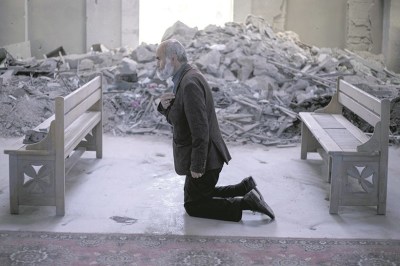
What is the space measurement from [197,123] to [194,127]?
48 millimetres

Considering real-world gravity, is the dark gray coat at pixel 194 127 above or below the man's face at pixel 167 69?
below

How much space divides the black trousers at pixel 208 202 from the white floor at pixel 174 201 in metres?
0.09

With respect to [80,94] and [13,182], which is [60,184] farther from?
[80,94]

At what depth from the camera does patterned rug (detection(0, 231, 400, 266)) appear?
5.80 metres

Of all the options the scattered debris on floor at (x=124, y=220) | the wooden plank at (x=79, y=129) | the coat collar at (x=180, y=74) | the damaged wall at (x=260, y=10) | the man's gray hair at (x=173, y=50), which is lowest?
the scattered debris on floor at (x=124, y=220)

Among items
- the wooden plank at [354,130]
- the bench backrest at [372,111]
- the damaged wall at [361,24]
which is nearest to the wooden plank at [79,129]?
the bench backrest at [372,111]

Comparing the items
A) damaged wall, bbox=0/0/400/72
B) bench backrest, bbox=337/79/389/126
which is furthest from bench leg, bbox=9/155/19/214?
damaged wall, bbox=0/0/400/72

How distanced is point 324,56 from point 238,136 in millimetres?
5708

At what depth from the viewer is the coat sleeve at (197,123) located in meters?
6.50

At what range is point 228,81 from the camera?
45.1 feet

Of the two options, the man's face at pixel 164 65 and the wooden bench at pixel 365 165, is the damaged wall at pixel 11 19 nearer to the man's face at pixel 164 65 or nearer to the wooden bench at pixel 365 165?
the man's face at pixel 164 65

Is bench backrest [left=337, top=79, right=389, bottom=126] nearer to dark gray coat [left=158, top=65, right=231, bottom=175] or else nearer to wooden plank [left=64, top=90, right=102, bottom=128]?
dark gray coat [left=158, top=65, right=231, bottom=175]

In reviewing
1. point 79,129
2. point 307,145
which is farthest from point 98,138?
point 307,145

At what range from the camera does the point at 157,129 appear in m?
11.5
